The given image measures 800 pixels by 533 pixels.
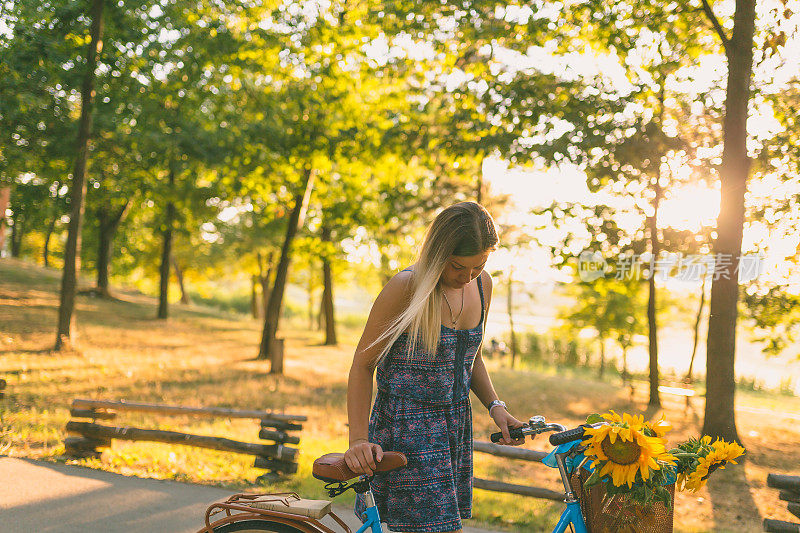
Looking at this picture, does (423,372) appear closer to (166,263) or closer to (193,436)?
(193,436)

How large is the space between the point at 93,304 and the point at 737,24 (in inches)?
981

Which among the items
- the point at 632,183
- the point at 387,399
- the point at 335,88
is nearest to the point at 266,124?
the point at 335,88

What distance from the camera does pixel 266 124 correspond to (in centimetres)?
1794

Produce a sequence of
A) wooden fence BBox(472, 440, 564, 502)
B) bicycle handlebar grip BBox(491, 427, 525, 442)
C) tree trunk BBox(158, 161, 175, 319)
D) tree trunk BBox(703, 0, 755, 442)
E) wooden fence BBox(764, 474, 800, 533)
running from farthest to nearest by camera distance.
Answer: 1. tree trunk BBox(158, 161, 175, 319)
2. tree trunk BBox(703, 0, 755, 442)
3. wooden fence BBox(472, 440, 564, 502)
4. wooden fence BBox(764, 474, 800, 533)
5. bicycle handlebar grip BBox(491, 427, 525, 442)

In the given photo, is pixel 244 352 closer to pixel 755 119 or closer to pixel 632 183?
pixel 632 183

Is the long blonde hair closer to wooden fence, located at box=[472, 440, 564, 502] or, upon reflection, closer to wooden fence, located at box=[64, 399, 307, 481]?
wooden fence, located at box=[472, 440, 564, 502]

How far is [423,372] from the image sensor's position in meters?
2.62

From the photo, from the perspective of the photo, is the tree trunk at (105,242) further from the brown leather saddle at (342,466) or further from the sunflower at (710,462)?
the sunflower at (710,462)

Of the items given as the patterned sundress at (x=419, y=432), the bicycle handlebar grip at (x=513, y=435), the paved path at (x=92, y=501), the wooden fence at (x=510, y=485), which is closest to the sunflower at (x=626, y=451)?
the bicycle handlebar grip at (x=513, y=435)

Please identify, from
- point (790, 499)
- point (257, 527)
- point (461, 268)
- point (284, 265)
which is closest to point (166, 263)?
point (284, 265)

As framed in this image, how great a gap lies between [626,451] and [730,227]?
8.98 meters

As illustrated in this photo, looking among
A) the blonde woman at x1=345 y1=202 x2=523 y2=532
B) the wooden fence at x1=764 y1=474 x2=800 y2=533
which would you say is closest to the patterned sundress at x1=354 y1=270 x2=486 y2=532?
the blonde woman at x1=345 y1=202 x2=523 y2=532

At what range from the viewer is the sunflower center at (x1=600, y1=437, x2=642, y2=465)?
238cm

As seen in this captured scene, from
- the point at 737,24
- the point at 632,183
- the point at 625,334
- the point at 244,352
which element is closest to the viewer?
the point at 737,24
